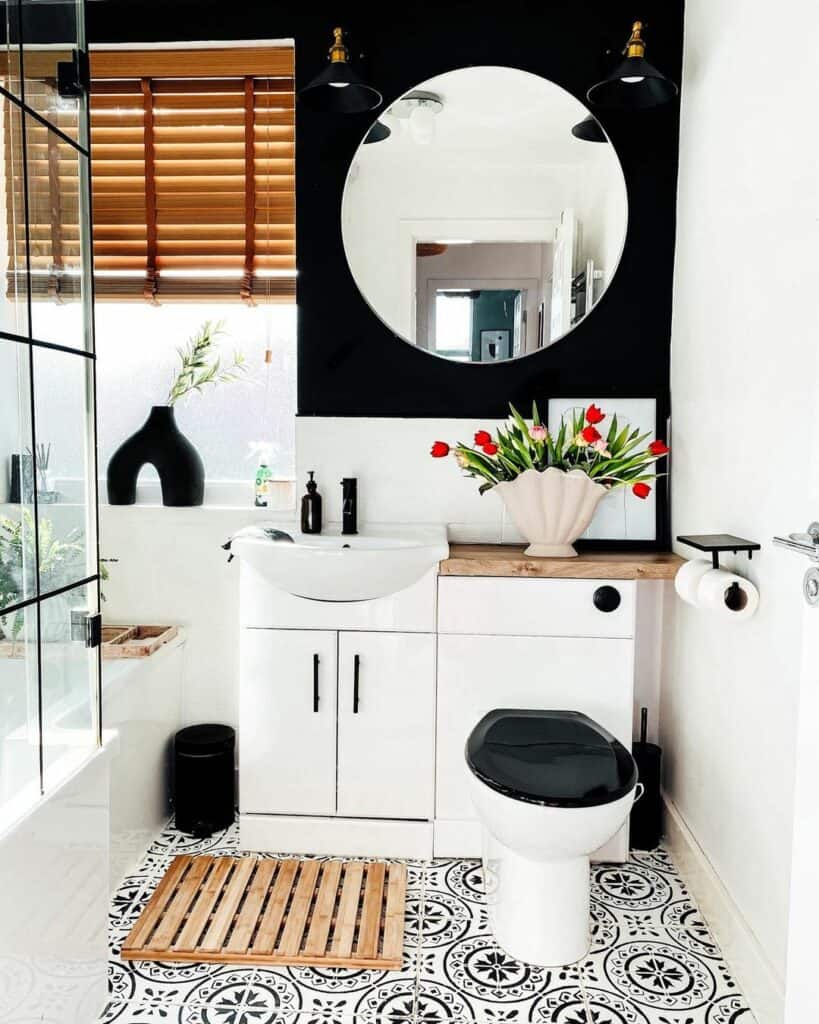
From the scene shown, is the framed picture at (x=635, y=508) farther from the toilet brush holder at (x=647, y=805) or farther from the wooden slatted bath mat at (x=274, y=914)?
the wooden slatted bath mat at (x=274, y=914)

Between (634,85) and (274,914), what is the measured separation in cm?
255

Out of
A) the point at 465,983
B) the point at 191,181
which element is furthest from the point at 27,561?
the point at 191,181

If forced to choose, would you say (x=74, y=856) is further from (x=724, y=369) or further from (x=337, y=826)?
(x=724, y=369)

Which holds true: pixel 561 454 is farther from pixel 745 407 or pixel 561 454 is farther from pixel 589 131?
pixel 589 131

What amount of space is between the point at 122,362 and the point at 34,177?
5.24 feet

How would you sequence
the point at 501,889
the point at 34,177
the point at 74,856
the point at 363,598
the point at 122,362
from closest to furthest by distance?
the point at 34,177 < the point at 74,856 < the point at 501,889 < the point at 363,598 < the point at 122,362

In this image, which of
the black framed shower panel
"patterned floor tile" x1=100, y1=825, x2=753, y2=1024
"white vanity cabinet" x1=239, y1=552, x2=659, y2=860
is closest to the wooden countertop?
"white vanity cabinet" x1=239, y1=552, x2=659, y2=860

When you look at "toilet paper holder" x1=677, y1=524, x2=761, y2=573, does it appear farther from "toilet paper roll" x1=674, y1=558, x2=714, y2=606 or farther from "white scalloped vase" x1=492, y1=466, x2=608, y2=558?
A: "white scalloped vase" x1=492, y1=466, x2=608, y2=558

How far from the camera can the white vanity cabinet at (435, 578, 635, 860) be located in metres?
2.39

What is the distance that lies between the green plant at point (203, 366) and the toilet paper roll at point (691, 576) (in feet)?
5.50

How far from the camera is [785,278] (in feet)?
5.90

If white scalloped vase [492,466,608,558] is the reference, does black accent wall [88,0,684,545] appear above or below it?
above

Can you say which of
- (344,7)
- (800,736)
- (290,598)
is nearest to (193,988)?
(290,598)

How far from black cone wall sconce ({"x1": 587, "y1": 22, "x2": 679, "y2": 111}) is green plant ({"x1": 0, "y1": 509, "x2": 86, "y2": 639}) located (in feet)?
6.43
